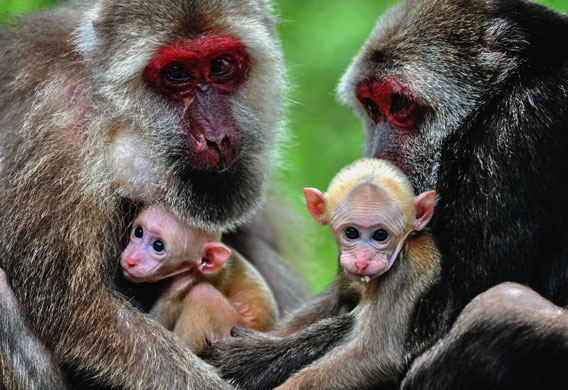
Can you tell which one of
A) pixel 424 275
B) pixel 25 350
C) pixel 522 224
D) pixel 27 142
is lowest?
pixel 25 350

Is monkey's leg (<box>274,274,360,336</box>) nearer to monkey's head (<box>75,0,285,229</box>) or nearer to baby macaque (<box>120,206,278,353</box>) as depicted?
baby macaque (<box>120,206,278,353</box>)

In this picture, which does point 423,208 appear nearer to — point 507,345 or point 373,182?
point 373,182

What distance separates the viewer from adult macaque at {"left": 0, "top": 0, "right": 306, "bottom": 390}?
6430mm

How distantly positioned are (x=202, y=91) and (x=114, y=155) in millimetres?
722

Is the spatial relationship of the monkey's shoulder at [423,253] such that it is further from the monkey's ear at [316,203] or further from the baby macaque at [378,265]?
the monkey's ear at [316,203]

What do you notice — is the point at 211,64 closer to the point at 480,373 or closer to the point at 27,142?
the point at 27,142

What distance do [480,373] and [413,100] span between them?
188 centimetres

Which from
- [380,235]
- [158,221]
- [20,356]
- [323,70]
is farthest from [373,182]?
[323,70]

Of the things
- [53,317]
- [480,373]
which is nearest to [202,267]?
[53,317]

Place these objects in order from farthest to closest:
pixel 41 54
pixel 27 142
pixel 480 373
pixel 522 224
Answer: pixel 41 54, pixel 27 142, pixel 522 224, pixel 480 373

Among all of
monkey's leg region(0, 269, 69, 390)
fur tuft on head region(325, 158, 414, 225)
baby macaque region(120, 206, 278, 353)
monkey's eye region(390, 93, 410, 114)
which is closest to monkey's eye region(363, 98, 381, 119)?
monkey's eye region(390, 93, 410, 114)

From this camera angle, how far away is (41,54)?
7023 mm

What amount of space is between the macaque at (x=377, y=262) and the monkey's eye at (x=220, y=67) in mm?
1155

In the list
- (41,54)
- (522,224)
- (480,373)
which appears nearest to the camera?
(480,373)
